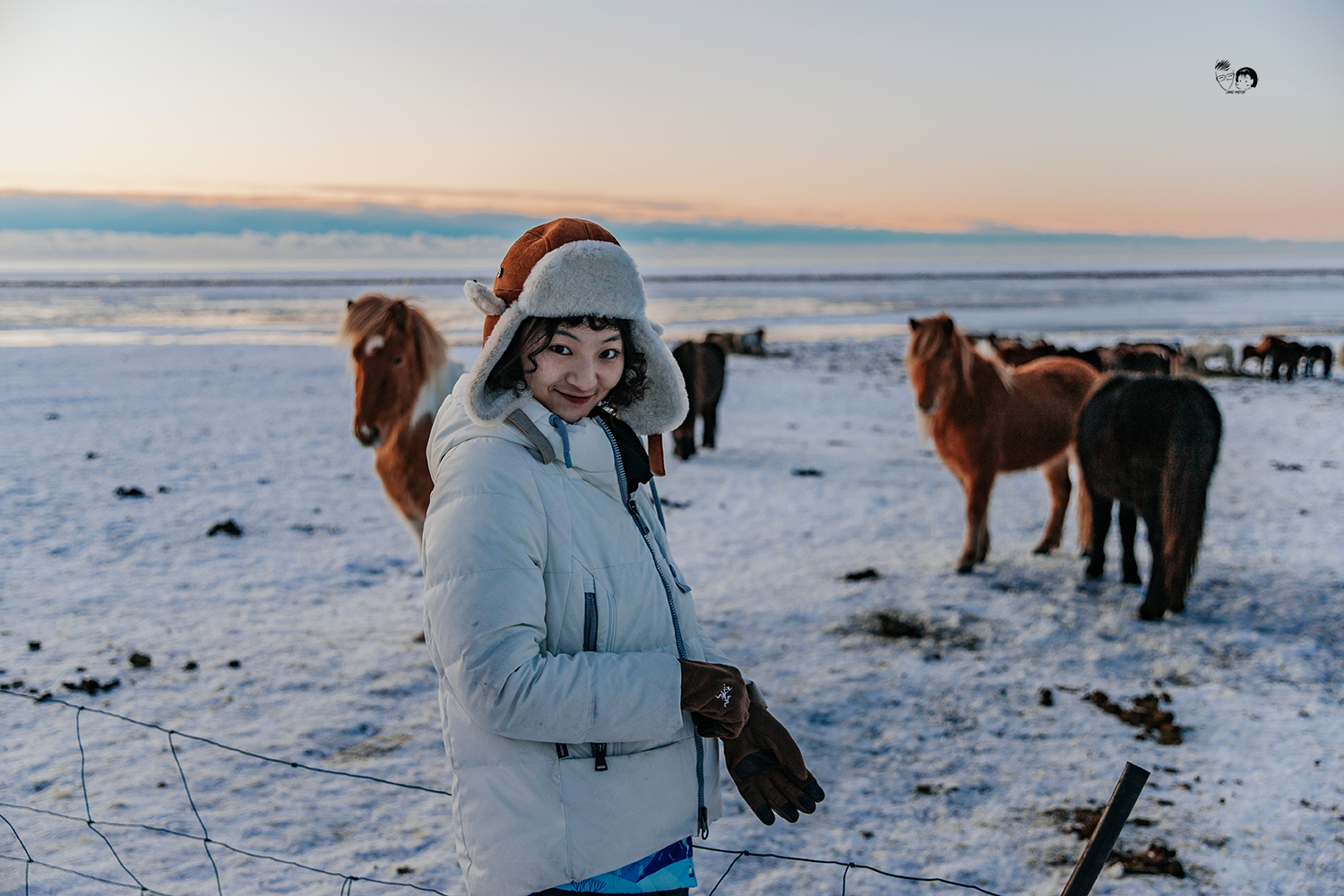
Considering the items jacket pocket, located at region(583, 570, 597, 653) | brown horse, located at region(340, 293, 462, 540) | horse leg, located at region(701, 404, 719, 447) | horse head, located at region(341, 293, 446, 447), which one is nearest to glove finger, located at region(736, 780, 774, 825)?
jacket pocket, located at region(583, 570, 597, 653)

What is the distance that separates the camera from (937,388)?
5637 mm

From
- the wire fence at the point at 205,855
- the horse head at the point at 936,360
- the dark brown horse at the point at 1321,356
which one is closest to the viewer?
the wire fence at the point at 205,855

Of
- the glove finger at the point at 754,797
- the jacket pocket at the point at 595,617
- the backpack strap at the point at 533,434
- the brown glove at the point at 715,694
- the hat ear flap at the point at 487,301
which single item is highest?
the hat ear flap at the point at 487,301

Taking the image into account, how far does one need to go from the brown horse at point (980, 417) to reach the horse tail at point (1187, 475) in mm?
919

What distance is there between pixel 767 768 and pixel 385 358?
344cm

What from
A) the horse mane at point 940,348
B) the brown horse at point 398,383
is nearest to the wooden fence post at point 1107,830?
the brown horse at point 398,383

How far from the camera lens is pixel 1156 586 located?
496 centimetres

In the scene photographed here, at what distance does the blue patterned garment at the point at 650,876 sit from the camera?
4.64 feet

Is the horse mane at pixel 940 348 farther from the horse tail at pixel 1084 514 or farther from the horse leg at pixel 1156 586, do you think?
the horse leg at pixel 1156 586

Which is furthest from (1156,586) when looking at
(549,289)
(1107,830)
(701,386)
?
(701,386)

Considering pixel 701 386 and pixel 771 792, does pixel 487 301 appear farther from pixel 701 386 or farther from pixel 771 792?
pixel 701 386

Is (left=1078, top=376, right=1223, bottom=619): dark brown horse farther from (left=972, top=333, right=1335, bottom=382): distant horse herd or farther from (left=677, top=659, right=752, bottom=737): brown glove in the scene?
(left=972, top=333, right=1335, bottom=382): distant horse herd

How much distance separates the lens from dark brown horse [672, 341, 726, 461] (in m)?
9.79

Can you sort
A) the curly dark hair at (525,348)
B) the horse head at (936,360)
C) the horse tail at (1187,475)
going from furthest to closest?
1. the horse head at (936,360)
2. the horse tail at (1187,475)
3. the curly dark hair at (525,348)
